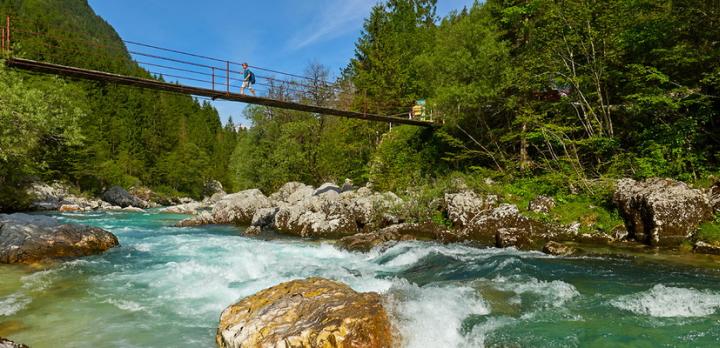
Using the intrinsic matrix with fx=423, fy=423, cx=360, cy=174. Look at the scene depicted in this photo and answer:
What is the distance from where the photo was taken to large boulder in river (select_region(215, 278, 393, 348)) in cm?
460

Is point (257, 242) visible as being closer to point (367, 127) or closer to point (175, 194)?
point (367, 127)

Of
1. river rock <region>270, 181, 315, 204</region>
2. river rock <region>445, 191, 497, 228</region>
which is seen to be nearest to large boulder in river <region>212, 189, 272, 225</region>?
river rock <region>270, 181, 315, 204</region>

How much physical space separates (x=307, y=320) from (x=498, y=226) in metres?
10.5

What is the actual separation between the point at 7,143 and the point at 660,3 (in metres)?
20.9

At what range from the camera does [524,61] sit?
16688 mm

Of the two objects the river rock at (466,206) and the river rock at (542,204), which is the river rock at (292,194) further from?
the river rock at (542,204)

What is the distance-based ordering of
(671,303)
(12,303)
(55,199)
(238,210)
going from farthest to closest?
(55,199)
(238,210)
(12,303)
(671,303)

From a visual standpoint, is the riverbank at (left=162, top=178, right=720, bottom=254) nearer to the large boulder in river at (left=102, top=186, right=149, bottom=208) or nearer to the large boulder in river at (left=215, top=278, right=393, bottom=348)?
the large boulder in river at (left=215, top=278, right=393, bottom=348)

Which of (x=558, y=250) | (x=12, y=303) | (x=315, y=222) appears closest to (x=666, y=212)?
(x=558, y=250)

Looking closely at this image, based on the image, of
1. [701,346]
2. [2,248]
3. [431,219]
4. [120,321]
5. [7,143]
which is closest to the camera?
[701,346]

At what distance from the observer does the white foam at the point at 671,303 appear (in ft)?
19.7

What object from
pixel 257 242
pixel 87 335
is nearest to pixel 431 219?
pixel 257 242

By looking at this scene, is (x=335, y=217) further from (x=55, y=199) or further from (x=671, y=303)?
(x=55, y=199)

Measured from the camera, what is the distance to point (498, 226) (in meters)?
14.0
